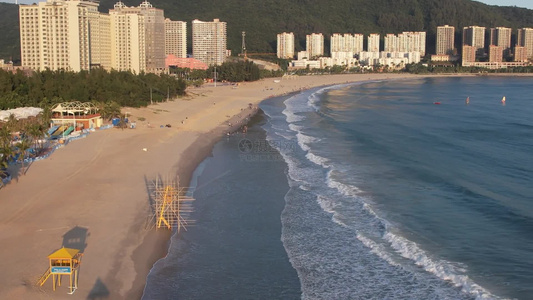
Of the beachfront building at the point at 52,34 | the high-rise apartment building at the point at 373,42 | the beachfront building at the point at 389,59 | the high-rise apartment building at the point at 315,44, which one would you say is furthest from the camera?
the high-rise apartment building at the point at 373,42

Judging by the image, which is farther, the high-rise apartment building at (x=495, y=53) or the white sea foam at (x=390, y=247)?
the high-rise apartment building at (x=495, y=53)

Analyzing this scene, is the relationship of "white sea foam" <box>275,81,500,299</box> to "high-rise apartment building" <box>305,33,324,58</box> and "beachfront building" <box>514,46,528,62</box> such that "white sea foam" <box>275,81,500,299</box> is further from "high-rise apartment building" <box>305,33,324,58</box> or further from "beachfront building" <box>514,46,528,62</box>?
"beachfront building" <box>514,46,528,62</box>

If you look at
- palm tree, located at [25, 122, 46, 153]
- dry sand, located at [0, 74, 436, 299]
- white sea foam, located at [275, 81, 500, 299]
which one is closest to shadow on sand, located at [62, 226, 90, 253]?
dry sand, located at [0, 74, 436, 299]

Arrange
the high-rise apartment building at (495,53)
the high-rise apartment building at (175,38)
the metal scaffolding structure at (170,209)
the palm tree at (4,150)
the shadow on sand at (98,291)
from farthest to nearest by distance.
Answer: the high-rise apartment building at (495,53), the high-rise apartment building at (175,38), the palm tree at (4,150), the metal scaffolding structure at (170,209), the shadow on sand at (98,291)

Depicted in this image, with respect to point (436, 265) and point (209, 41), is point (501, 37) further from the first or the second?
point (436, 265)

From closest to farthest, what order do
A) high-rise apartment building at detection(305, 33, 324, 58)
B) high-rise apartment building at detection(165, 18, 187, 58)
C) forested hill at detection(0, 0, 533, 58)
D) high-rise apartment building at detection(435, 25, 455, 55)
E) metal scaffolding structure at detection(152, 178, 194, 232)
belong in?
metal scaffolding structure at detection(152, 178, 194, 232)
high-rise apartment building at detection(165, 18, 187, 58)
forested hill at detection(0, 0, 533, 58)
high-rise apartment building at detection(305, 33, 324, 58)
high-rise apartment building at detection(435, 25, 455, 55)

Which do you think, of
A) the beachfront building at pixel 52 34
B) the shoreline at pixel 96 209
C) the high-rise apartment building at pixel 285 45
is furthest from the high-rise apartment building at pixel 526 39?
the shoreline at pixel 96 209

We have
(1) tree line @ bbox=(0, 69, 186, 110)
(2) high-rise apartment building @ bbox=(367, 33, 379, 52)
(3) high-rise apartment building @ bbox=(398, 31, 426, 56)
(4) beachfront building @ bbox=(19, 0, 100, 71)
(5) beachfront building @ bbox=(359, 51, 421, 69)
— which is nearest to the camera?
(1) tree line @ bbox=(0, 69, 186, 110)

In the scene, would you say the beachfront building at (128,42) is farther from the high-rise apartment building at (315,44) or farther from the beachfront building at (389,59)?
the high-rise apartment building at (315,44)
